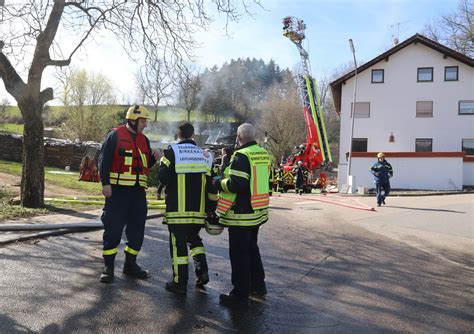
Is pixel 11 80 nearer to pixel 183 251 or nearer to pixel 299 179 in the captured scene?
pixel 183 251

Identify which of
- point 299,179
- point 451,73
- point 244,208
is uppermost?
point 451,73

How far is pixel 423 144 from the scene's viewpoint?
102 feet

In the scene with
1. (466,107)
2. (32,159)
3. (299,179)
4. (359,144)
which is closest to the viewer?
(32,159)

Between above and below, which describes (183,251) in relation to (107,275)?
above

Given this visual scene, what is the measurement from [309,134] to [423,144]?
32.4 feet

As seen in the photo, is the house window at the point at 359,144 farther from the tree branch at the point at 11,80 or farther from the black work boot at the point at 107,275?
the black work boot at the point at 107,275

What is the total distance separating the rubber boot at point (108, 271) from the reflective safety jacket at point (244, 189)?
1327 millimetres

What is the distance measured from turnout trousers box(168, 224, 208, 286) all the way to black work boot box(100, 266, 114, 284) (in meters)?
0.72

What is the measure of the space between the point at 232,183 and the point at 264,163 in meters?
0.46

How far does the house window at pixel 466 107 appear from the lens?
99.1 ft

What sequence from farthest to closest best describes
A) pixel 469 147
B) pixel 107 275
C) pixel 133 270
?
1. pixel 469 147
2. pixel 133 270
3. pixel 107 275

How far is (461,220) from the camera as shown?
11.7 meters

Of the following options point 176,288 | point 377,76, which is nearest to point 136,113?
point 176,288

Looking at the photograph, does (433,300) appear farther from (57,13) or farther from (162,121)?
(162,121)
